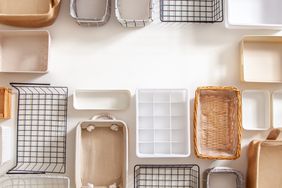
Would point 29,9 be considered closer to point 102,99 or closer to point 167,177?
point 102,99

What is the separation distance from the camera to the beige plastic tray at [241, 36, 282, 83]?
208cm

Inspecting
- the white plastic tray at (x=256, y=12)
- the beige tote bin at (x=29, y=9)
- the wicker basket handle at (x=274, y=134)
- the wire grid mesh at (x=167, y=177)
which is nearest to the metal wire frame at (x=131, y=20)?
the beige tote bin at (x=29, y=9)

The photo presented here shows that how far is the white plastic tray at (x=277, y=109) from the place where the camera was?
208 centimetres

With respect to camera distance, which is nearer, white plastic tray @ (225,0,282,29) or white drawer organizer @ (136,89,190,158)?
white drawer organizer @ (136,89,190,158)

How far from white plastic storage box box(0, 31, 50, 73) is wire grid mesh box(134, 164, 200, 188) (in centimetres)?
82

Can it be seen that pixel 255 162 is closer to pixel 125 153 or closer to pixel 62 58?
pixel 125 153

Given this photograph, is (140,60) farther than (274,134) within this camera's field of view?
Yes

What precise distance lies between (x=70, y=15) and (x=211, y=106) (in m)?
0.96

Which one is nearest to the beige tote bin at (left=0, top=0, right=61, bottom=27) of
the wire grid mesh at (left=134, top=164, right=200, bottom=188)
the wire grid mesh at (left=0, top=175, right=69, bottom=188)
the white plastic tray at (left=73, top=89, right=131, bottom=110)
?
the white plastic tray at (left=73, top=89, right=131, bottom=110)

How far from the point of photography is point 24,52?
2080 mm

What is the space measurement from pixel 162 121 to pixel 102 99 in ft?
1.19

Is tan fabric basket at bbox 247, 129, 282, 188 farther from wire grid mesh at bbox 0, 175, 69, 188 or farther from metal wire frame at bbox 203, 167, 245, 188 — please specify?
wire grid mesh at bbox 0, 175, 69, 188

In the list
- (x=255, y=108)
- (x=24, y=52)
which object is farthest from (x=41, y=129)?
(x=255, y=108)

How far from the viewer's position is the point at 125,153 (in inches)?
78.2
